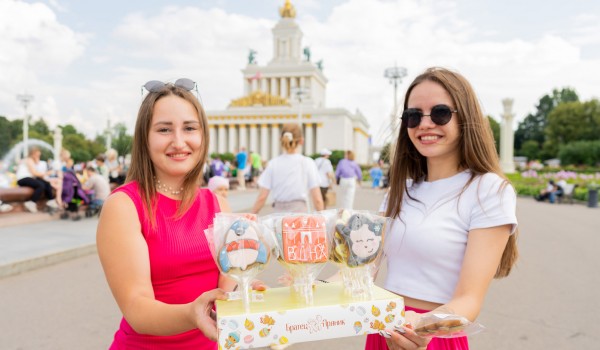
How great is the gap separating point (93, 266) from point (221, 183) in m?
2.64

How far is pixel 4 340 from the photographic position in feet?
14.1

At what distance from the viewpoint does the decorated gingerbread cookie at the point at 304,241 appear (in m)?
1.55

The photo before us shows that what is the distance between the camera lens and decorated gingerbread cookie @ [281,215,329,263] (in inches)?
61.1

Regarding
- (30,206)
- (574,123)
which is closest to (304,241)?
(30,206)

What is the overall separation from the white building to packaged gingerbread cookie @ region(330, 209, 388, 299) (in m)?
55.1

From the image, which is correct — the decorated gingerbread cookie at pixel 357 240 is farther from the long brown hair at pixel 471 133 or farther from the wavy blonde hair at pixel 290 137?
the wavy blonde hair at pixel 290 137

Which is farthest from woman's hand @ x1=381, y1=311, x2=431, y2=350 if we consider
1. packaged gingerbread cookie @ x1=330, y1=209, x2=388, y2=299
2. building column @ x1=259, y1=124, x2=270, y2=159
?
building column @ x1=259, y1=124, x2=270, y2=159

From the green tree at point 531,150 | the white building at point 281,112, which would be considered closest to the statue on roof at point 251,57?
the white building at point 281,112

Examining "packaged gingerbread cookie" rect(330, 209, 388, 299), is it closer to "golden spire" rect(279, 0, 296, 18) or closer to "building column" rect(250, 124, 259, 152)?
"building column" rect(250, 124, 259, 152)

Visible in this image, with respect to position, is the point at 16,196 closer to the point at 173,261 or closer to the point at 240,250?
the point at 173,261

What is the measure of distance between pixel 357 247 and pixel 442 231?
0.49 meters

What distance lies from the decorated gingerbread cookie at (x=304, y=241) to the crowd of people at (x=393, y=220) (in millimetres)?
199

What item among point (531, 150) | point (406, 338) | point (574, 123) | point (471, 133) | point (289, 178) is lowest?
point (406, 338)

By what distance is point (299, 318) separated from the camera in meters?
1.48
